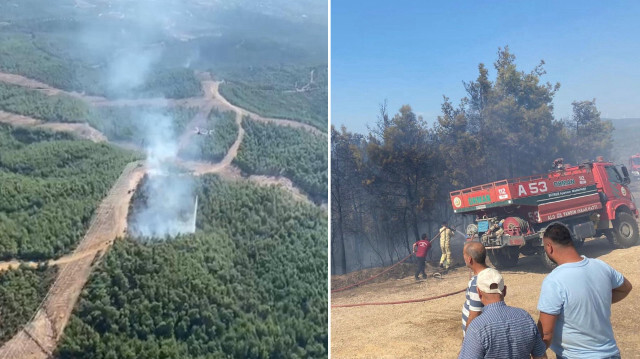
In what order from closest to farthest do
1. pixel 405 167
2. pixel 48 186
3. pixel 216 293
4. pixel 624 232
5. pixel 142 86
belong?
pixel 624 232 → pixel 405 167 → pixel 216 293 → pixel 48 186 → pixel 142 86

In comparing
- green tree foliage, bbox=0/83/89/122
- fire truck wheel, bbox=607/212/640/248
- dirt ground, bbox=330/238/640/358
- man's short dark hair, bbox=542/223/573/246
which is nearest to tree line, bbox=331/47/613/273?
dirt ground, bbox=330/238/640/358

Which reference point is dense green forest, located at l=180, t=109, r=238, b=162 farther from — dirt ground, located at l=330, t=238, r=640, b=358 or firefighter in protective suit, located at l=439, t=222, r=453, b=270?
firefighter in protective suit, located at l=439, t=222, r=453, b=270

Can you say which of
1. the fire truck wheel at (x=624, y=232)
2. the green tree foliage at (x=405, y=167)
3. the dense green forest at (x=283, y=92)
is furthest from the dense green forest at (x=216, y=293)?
the fire truck wheel at (x=624, y=232)

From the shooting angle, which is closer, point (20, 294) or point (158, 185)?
point (20, 294)

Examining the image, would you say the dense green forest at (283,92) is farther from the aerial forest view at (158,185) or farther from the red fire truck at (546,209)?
the red fire truck at (546,209)

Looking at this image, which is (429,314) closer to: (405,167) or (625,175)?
(405,167)

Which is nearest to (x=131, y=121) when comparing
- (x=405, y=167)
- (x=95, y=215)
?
(x=95, y=215)
